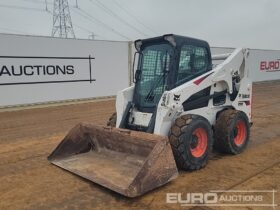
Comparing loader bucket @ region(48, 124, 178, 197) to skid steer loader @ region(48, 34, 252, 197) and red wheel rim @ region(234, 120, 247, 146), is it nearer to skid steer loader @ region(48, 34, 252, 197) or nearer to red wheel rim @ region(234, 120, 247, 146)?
skid steer loader @ region(48, 34, 252, 197)

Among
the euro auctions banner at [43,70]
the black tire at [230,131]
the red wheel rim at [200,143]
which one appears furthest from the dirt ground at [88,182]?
the euro auctions banner at [43,70]

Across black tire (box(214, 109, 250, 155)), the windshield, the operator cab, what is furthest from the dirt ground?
the windshield

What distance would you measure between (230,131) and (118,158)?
6.66 feet

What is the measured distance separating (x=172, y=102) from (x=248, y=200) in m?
1.70

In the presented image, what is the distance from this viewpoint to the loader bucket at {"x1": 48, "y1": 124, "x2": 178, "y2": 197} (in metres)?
4.01

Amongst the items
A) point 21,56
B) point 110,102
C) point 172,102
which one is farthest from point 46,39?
point 172,102

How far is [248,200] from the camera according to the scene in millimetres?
3928

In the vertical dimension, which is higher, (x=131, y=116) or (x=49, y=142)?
(x=131, y=116)

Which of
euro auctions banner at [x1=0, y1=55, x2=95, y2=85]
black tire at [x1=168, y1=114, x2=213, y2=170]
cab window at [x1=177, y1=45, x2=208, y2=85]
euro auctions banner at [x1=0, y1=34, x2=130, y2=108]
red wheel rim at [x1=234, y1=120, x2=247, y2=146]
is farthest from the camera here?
euro auctions banner at [x1=0, y1=34, x2=130, y2=108]

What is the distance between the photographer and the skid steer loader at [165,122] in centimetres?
445

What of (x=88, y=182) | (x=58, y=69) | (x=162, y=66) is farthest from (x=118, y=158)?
(x=58, y=69)

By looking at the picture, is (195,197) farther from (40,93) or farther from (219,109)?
(40,93)

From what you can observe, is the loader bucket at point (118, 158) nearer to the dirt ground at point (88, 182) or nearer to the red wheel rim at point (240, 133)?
the dirt ground at point (88, 182)

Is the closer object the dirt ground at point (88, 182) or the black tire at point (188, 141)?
the dirt ground at point (88, 182)
